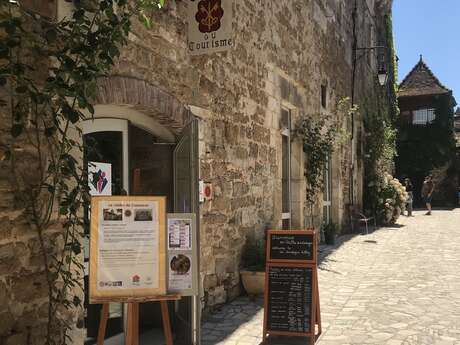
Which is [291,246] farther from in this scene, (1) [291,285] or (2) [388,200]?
(2) [388,200]

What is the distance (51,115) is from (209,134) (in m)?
2.50

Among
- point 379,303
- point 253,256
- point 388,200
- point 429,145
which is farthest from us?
point 429,145

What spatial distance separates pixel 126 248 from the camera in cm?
318

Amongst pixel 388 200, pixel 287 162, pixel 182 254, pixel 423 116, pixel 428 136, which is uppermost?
pixel 423 116

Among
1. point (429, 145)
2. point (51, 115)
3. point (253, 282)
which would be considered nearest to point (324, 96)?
point (253, 282)

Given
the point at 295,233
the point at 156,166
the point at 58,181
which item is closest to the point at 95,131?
the point at 156,166

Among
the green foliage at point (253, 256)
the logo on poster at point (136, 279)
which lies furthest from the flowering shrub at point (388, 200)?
the logo on poster at point (136, 279)

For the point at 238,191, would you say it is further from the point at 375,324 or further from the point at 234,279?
the point at 375,324

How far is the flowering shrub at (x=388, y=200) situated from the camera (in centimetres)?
1469

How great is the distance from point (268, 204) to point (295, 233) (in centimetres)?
269

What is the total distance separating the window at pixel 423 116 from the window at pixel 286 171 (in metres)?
21.5

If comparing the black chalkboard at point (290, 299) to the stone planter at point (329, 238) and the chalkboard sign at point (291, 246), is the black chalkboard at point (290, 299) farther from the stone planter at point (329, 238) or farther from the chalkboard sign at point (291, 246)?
the stone planter at point (329, 238)

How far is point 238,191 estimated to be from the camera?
20.0ft

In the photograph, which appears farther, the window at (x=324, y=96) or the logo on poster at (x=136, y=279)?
the window at (x=324, y=96)
